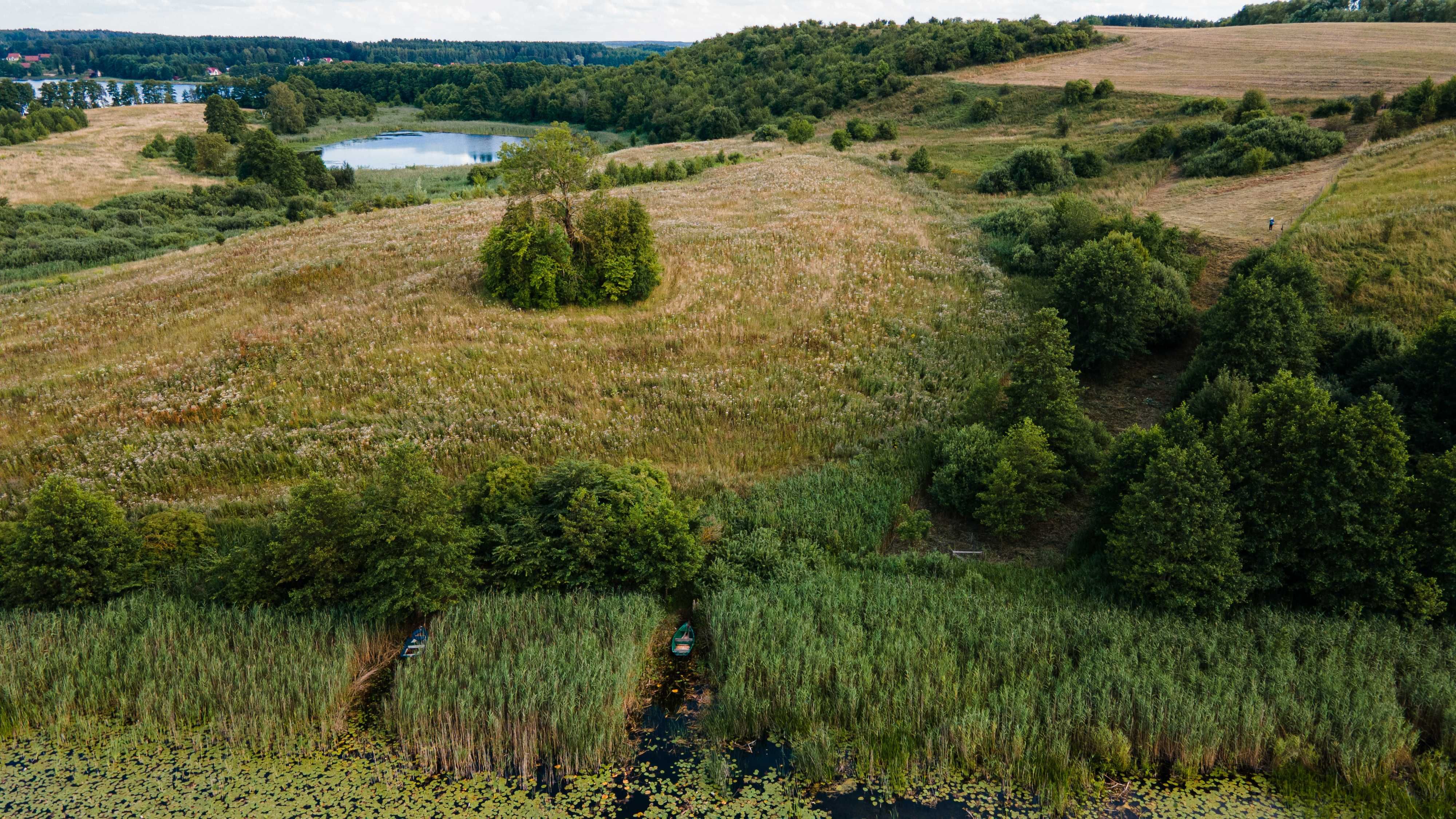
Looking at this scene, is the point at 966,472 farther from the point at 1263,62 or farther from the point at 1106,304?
the point at 1263,62

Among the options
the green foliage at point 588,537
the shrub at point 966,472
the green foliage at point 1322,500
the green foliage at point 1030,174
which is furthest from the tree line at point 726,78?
the green foliage at point 588,537

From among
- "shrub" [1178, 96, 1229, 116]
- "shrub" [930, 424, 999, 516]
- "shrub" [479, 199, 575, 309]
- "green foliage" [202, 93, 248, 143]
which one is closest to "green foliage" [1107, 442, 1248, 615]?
"shrub" [930, 424, 999, 516]

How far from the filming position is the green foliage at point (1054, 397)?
15.5m

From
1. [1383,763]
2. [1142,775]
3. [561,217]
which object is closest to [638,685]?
[1142,775]

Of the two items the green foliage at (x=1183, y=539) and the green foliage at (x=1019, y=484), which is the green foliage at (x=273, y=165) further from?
the green foliage at (x=1183, y=539)

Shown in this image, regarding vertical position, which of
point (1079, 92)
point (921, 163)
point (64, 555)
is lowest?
point (64, 555)

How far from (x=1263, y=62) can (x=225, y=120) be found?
109 meters

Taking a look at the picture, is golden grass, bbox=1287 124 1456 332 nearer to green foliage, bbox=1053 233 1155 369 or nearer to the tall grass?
green foliage, bbox=1053 233 1155 369

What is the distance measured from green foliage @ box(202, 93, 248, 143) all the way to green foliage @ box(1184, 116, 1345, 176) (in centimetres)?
9547

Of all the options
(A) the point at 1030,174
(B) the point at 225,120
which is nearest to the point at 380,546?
(A) the point at 1030,174

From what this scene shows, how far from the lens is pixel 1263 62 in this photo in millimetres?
61906

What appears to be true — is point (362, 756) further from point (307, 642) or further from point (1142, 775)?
point (1142, 775)

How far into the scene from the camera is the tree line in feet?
280

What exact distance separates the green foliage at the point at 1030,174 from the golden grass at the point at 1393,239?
14373 mm
